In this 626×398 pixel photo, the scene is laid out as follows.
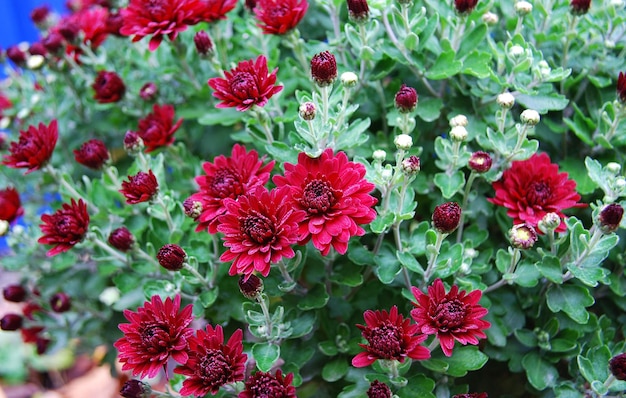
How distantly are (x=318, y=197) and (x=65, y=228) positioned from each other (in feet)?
1.69

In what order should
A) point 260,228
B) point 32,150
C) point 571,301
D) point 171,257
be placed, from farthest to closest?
point 32,150 → point 571,301 → point 171,257 → point 260,228

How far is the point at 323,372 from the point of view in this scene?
3.85 feet

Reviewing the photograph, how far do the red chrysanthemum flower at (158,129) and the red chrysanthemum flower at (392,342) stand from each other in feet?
2.09

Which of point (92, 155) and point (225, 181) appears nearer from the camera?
point (225, 181)

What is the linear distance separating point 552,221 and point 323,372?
0.51 m

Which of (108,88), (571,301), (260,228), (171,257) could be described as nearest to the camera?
(260,228)

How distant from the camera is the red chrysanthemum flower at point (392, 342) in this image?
2.99 ft

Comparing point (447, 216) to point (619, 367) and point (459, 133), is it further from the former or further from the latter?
point (619, 367)

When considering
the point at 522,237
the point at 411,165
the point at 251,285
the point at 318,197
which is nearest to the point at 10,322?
the point at 251,285

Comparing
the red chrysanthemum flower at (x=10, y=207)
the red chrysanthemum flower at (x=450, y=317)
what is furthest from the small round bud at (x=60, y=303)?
the red chrysanthemum flower at (x=450, y=317)

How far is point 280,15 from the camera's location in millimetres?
1194

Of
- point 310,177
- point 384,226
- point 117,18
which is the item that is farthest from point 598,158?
point 117,18

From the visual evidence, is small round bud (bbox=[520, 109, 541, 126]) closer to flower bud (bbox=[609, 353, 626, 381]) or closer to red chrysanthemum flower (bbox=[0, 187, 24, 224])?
flower bud (bbox=[609, 353, 626, 381])

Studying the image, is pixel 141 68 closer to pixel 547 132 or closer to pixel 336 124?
pixel 336 124
